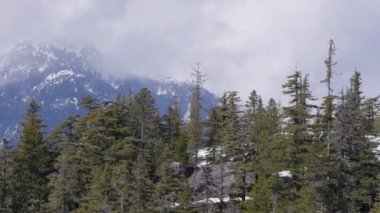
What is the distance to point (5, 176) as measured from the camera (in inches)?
1953

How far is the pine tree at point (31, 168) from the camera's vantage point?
51.7 m

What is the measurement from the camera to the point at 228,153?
56.9m

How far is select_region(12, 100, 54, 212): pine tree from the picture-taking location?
170 feet

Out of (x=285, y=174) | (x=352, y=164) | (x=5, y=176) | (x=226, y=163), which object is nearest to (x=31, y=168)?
(x=5, y=176)

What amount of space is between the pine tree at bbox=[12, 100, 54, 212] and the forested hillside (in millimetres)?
94

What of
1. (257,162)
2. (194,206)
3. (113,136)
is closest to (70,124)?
(113,136)

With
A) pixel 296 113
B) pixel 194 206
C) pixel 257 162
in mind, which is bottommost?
pixel 194 206

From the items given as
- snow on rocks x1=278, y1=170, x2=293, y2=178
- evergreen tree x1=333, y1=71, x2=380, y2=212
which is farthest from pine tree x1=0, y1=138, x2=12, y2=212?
evergreen tree x1=333, y1=71, x2=380, y2=212

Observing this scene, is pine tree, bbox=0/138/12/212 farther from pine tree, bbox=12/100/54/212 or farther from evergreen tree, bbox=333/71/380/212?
evergreen tree, bbox=333/71/380/212

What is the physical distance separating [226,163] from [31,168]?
20.5 m

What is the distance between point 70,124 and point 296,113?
25269 mm

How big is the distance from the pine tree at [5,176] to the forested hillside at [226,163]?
101mm

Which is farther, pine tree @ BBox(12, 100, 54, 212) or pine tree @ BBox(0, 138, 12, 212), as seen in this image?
pine tree @ BBox(12, 100, 54, 212)

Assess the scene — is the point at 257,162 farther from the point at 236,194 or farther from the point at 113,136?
the point at 113,136
